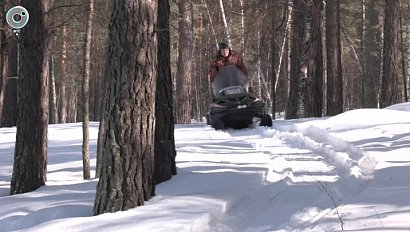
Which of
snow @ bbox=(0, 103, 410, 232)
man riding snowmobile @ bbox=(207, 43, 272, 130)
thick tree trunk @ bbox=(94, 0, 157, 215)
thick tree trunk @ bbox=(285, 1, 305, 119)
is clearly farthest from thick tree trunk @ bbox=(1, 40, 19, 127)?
thick tree trunk @ bbox=(94, 0, 157, 215)

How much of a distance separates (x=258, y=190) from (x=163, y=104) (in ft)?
5.42

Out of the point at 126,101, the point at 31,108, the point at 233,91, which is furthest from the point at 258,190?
the point at 233,91

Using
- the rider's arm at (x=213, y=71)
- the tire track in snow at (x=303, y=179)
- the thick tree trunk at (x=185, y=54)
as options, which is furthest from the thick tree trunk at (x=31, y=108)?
the thick tree trunk at (x=185, y=54)

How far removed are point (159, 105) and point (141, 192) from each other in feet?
4.97

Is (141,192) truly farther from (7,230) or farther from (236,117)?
(236,117)

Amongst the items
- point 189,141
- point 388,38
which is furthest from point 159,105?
point 388,38

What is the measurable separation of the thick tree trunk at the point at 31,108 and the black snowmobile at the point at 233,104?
5.80 m

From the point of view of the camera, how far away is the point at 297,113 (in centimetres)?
1492

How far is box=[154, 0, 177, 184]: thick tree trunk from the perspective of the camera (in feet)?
19.9

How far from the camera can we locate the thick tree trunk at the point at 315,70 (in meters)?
13.7

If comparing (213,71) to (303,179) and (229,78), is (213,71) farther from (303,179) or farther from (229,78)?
(303,179)

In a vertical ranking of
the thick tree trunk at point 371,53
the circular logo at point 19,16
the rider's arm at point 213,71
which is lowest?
the rider's arm at point 213,71

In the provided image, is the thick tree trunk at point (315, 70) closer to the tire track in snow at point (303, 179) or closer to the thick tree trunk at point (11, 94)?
the tire track in snow at point (303, 179)

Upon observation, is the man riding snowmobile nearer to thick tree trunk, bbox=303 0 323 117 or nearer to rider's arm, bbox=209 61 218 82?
rider's arm, bbox=209 61 218 82
